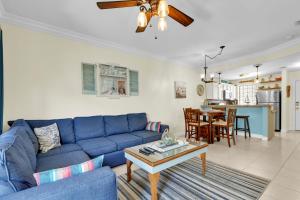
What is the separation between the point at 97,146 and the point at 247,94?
8014mm

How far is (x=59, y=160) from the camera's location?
1902mm

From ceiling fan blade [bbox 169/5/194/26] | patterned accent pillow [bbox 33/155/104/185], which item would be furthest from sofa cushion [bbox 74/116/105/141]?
ceiling fan blade [bbox 169/5/194/26]

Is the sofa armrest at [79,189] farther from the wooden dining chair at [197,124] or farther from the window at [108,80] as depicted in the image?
the wooden dining chair at [197,124]

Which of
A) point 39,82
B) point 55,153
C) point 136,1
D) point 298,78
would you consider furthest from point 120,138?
point 298,78

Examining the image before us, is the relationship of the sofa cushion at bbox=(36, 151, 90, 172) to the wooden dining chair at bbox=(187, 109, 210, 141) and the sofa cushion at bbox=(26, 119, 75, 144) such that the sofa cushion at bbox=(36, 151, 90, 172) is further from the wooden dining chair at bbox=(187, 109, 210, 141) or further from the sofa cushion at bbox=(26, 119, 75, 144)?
the wooden dining chair at bbox=(187, 109, 210, 141)

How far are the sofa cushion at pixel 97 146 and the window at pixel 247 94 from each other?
7633mm

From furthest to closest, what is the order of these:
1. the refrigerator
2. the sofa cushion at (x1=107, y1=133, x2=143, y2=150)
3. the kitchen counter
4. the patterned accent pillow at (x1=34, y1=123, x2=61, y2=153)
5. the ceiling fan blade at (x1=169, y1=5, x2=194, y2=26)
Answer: the refrigerator
the kitchen counter
the sofa cushion at (x1=107, y1=133, x2=143, y2=150)
the patterned accent pillow at (x1=34, y1=123, x2=61, y2=153)
the ceiling fan blade at (x1=169, y1=5, x2=194, y2=26)

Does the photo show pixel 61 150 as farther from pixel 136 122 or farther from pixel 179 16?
pixel 179 16

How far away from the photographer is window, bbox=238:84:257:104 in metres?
7.46

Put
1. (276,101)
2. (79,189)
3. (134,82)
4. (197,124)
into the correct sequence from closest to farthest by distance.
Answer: (79,189) < (134,82) < (197,124) < (276,101)

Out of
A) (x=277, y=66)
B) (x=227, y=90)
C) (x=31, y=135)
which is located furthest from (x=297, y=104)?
(x=31, y=135)

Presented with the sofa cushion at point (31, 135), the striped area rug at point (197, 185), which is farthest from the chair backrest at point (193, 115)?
the sofa cushion at point (31, 135)

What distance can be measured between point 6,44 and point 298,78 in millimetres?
8612

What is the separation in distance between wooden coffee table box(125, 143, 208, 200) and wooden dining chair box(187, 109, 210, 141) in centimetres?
187
